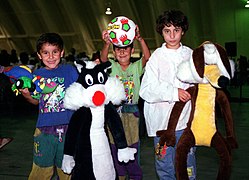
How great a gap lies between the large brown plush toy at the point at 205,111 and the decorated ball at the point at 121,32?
559 mm

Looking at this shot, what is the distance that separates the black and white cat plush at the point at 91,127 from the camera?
2.29 m

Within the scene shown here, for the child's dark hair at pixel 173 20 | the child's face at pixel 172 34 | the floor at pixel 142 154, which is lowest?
the floor at pixel 142 154

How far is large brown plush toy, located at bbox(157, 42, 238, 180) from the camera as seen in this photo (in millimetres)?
2354

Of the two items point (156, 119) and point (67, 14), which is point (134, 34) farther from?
point (67, 14)

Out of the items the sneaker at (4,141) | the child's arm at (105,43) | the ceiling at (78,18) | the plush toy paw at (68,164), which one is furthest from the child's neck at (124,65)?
the ceiling at (78,18)

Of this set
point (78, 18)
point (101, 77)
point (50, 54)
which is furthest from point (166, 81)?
point (78, 18)

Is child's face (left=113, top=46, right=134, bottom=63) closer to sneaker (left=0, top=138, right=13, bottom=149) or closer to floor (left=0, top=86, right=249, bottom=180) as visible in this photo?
floor (left=0, top=86, right=249, bottom=180)

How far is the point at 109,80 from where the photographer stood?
7.89 ft

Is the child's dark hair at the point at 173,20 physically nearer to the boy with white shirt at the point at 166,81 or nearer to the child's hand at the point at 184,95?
the boy with white shirt at the point at 166,81

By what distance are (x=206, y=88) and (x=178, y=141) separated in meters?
0.38

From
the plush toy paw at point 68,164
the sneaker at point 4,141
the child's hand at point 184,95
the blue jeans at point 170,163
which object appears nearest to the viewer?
the plush toy paw at point 68,164

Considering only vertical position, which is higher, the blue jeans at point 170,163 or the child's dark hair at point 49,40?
the child's dark hair at point 49,40

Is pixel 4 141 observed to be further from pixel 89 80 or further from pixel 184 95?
pixel 184 95

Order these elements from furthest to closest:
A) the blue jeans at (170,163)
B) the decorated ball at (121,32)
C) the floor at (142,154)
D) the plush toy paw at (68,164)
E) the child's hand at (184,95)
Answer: the floor at (142,154), the decorated ball at (121,32), the blue jeans at (170,163), the child's hand at (184,95), the plush toy paw at (68,164)
